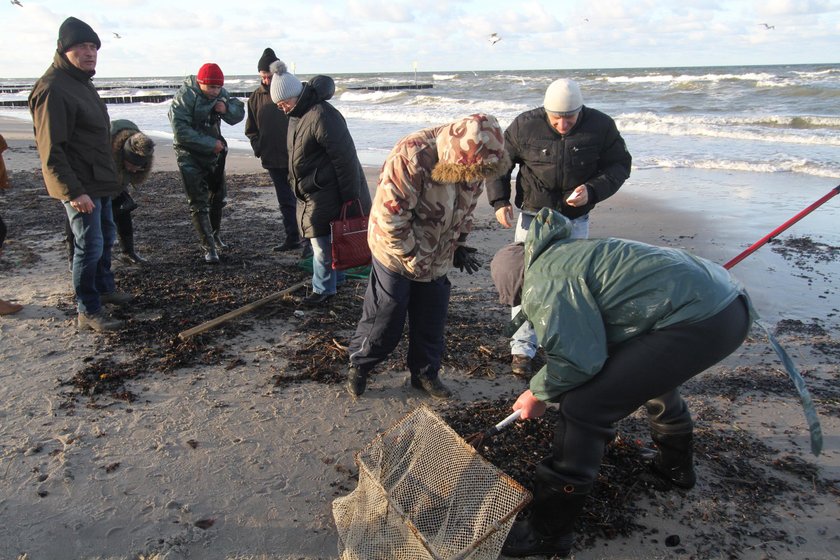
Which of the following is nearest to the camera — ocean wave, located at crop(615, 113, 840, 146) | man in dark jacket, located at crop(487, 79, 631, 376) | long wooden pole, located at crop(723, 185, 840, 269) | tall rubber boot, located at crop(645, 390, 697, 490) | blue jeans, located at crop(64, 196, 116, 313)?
tall rubber boot, located at crop(645, 390, 697, 490)

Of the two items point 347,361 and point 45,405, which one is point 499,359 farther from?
point 45,405

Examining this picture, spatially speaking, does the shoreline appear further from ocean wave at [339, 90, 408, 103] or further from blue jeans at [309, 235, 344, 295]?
ocean wave at [339, 90, 408, 103]

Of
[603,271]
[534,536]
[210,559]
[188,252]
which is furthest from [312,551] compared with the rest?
[188,252]

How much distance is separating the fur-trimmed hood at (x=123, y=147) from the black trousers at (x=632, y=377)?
4.78 m

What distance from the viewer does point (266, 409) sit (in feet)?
11.9

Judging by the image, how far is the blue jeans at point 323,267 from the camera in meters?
4.99

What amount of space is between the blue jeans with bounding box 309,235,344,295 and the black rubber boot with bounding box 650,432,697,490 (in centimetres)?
Result: 301

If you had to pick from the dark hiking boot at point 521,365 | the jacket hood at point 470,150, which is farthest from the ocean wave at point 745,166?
the jacket hood at point 470,150

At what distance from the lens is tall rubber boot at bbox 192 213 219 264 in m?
6.07

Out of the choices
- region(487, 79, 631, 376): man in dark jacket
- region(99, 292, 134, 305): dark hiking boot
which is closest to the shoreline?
region(487, 79, 631, 376): man in dark jacket

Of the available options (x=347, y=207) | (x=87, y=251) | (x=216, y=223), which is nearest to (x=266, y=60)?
(x=216, y=223)

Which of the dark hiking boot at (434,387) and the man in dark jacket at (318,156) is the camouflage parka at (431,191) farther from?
the man in dark jacket at (318,156)

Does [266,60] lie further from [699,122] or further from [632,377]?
[699,122]

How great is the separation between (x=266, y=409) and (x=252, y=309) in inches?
60.1
